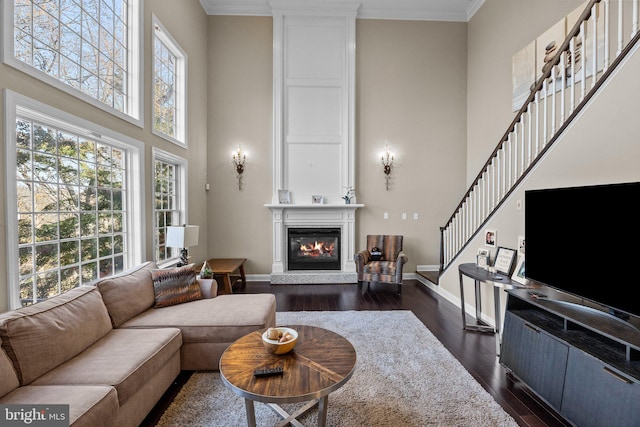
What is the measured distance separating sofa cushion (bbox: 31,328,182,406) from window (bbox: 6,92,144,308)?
0.63 m

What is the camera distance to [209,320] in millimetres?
2461

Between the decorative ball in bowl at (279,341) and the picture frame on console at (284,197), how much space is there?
370 centimetres

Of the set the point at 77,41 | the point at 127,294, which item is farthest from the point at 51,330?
the point at 77,41

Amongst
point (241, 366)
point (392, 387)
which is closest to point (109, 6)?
point (241, 366)

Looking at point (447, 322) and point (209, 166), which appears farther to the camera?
point (209, 166)


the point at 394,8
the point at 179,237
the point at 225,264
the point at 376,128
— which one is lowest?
the point at 225,264

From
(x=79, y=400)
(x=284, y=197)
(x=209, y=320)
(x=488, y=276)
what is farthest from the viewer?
(x=284, y=197)

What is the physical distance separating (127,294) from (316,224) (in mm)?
3452

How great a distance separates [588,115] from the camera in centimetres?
228

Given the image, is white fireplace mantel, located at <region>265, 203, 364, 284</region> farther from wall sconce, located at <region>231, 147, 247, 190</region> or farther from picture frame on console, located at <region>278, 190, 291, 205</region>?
wall sconce, located at <region>231, 147, 247, 190</region>

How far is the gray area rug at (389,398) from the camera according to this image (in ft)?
6.25

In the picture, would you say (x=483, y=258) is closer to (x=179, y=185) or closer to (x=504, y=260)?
(x=504, y=260)

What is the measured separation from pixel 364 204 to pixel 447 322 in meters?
2.66

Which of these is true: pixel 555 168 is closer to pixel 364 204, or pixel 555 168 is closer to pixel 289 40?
pixel 364 204
